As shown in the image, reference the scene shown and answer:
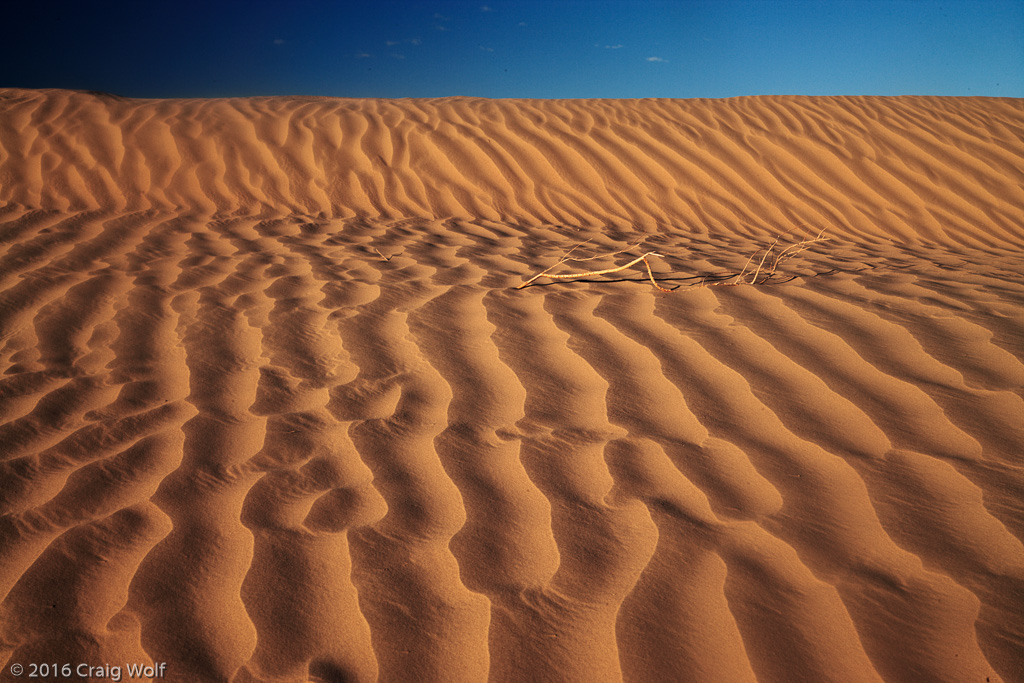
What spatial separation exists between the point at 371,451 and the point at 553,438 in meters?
0.51

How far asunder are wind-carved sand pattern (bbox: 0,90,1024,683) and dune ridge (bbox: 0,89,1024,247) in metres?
1.09

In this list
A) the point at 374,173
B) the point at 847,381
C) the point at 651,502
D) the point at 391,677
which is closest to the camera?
the point at 391,677

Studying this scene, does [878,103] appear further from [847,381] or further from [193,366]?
[193,366]

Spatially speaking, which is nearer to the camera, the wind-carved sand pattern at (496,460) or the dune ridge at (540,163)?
the wind-carved sand pattern at (496,460)

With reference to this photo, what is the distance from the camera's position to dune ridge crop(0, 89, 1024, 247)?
4.93m

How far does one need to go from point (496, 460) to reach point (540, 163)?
4629 mm

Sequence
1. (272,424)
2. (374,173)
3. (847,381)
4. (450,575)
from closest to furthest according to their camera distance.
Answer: (450,575) → (272,424) → (847,381) → (374,173)

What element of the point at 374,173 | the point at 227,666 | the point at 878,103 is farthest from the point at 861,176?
the point at 227,666

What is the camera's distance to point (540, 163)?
585cm

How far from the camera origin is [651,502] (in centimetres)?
150

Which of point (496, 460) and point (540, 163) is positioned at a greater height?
point (540, 163)

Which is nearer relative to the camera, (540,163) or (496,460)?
(496,460)

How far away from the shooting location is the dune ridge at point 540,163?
4934 mm

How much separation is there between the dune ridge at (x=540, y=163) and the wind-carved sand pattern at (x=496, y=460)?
1.09 meters
